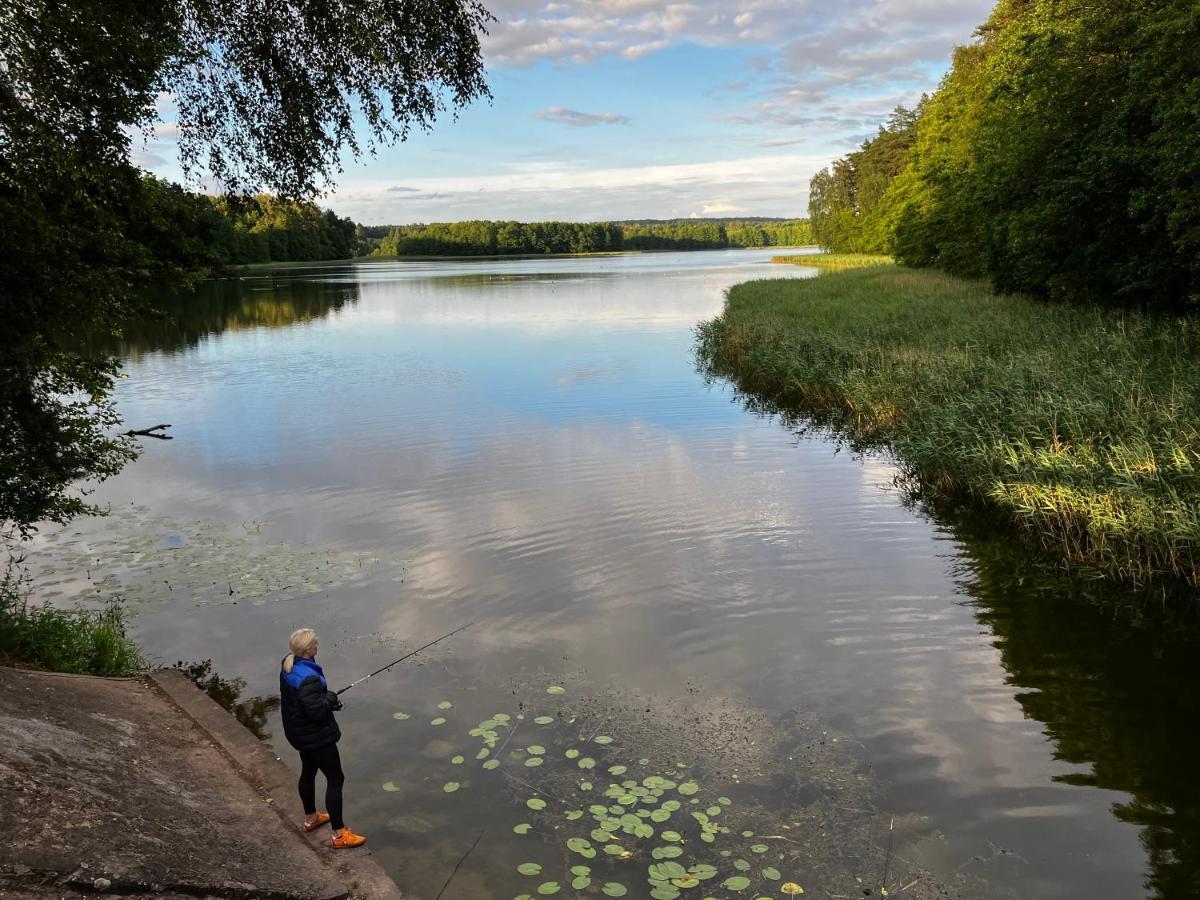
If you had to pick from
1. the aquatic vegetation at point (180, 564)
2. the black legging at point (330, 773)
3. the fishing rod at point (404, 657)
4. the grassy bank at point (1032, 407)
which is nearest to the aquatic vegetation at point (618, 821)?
the black legging at point (330, 773)

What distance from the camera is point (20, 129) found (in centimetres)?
734

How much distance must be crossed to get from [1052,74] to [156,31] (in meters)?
30.0

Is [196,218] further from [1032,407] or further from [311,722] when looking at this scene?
[1032,407]

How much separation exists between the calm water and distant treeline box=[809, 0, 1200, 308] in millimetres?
10600

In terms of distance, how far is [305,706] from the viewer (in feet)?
20.2

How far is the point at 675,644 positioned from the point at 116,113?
337 inches

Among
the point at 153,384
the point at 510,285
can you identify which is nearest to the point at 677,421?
the point at 153,384

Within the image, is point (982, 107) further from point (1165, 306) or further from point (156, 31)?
point (156, 31)

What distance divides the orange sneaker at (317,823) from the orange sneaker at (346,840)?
10.1 inches

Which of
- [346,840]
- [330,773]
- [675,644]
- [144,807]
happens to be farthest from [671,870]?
[675,644]

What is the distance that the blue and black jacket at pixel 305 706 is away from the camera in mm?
6156

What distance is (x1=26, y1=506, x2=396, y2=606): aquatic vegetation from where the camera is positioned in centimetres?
1215

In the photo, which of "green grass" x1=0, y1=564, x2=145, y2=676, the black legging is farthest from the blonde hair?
"green grass" x1=0, y1=564, x2=145, y2=676

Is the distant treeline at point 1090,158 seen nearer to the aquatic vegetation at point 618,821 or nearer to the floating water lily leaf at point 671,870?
the aquatic vegetation at point 618,821
